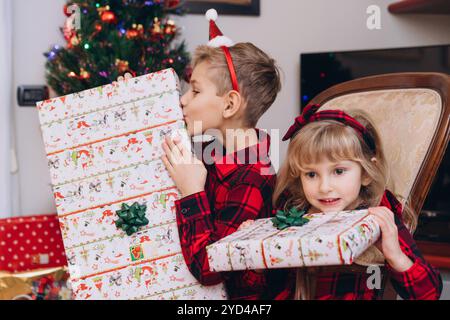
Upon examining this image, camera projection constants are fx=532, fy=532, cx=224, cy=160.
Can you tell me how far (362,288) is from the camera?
1.06 m

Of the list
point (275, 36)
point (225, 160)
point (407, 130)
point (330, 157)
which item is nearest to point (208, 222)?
point (225, 160)

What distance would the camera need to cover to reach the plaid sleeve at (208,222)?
3.38ft

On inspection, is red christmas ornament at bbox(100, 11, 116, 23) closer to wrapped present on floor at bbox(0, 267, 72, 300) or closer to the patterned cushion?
wrapped present on floor at bbox(0, 267, 72, 300)

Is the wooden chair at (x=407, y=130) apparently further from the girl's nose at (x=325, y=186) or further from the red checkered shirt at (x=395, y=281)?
the girl's nose at (x=325, y=186)

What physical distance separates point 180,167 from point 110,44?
115 centimetres

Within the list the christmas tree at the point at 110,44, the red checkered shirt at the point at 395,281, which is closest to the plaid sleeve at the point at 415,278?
the red checkered shirt at the point at 395,281

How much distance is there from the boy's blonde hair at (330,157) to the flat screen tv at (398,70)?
1.27 meters

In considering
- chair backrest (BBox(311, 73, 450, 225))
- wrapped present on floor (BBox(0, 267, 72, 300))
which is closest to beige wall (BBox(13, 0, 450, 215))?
wrapped present on floor (BBox(0, 267, 72, 300))

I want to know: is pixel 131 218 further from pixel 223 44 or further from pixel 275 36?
pixel 275 36

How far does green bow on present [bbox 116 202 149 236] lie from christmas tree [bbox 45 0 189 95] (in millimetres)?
1049

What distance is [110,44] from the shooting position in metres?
2.05

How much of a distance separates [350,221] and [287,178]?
0.28 metres

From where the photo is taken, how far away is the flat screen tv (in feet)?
7.50
